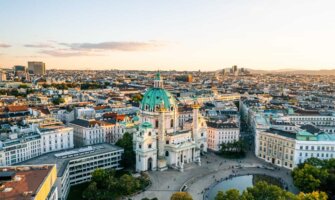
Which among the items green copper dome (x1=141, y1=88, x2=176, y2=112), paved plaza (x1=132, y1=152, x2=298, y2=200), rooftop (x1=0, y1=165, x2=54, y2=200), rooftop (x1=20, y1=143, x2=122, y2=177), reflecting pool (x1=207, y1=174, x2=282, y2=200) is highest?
green copper dome (x1=141, y1=88, x2=176, y2=112)

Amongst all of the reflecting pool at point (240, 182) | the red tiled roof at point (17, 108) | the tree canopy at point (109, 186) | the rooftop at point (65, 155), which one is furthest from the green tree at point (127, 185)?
the red tiled roof at point (17, 108)

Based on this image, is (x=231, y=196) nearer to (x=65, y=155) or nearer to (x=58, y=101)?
(x=65, y=155)

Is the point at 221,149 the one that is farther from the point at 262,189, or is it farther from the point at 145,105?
the point at 262,189

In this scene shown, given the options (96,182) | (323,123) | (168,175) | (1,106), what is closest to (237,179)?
(168,175)

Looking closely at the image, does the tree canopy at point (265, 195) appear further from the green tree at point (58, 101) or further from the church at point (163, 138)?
the green tree at point (58, 101)

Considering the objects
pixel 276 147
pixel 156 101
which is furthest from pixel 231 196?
pixel 156 101

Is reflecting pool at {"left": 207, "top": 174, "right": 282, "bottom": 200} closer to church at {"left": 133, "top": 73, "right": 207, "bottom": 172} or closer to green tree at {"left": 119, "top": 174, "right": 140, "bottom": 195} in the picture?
church at {"left": 133, "top": 73, "right": 207, "bottom": 172}

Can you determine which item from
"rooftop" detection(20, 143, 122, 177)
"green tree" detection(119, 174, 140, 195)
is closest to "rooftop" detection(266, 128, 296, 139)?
"rooftop" detection(20, 143, 122, 177)
